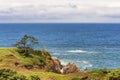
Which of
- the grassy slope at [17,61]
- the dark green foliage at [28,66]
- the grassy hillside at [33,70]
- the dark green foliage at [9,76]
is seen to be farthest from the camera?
the dark green foliage at [28,66]

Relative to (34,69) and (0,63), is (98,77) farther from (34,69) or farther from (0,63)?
(0,63)

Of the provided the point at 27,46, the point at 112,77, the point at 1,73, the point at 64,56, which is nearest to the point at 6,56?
the point at 27,46

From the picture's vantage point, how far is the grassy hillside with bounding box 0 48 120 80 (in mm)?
48475

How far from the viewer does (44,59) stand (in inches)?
2852

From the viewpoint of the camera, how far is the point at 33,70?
63.9m

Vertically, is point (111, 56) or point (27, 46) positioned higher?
point (27, 46)

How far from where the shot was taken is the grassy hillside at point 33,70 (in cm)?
4847

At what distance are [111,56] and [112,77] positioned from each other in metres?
73.1

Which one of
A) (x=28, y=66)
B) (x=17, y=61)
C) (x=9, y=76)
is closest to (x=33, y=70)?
(x=28, y=66)

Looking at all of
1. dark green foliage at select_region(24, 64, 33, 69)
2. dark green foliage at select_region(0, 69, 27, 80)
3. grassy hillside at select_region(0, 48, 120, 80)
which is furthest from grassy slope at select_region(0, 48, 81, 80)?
dark green foliage at select_region(0, 69, 27, 80)

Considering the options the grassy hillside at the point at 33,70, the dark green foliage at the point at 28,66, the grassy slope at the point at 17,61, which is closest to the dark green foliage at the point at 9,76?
the grassy hillside at the point at 33,70

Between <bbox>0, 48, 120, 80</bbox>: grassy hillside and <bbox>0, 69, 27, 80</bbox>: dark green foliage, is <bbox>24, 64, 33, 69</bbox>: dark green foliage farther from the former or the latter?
<bbox>0, 69, 27, 80</bbox>: dark green foliage

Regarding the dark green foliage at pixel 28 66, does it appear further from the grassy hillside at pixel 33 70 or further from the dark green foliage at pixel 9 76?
the dark green foliage at pixel 9 76

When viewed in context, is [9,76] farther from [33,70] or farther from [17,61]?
[17,61]
